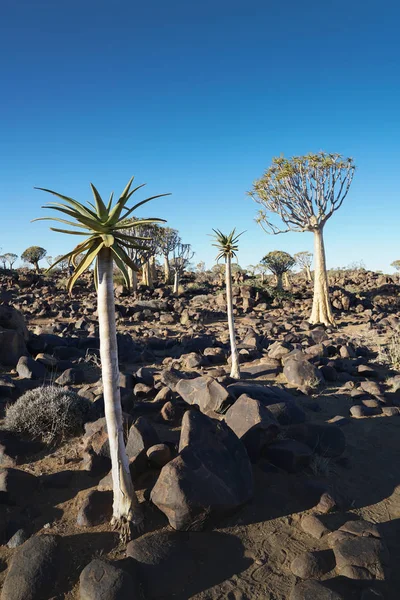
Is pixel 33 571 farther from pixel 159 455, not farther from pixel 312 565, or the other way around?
pixel 312 565

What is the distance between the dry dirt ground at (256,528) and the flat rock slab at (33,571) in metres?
0.11

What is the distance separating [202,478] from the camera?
4.29m

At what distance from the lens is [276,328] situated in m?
17.0

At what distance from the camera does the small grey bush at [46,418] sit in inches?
239

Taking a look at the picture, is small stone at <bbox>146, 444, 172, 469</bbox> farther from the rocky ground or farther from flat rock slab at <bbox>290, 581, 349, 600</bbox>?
flat rock slab at <bbox>290, 581, 349, 600</bbox>

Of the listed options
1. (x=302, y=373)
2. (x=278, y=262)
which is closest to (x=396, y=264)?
(x=278, y=262)

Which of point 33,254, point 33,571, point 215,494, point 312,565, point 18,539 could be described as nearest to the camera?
point 33,571

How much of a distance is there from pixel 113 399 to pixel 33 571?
157cm

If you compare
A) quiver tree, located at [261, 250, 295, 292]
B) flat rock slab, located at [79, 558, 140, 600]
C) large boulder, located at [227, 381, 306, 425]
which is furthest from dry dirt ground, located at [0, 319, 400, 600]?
quiver tree, located at [261, 250, 295, 292]

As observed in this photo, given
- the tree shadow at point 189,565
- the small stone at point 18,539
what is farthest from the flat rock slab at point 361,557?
the small stone at point 18,539

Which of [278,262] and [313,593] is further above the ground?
[278,262]

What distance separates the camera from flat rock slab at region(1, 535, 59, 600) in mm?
3361

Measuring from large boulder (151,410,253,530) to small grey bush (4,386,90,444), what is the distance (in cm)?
224

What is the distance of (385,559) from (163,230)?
3316 centimetres
